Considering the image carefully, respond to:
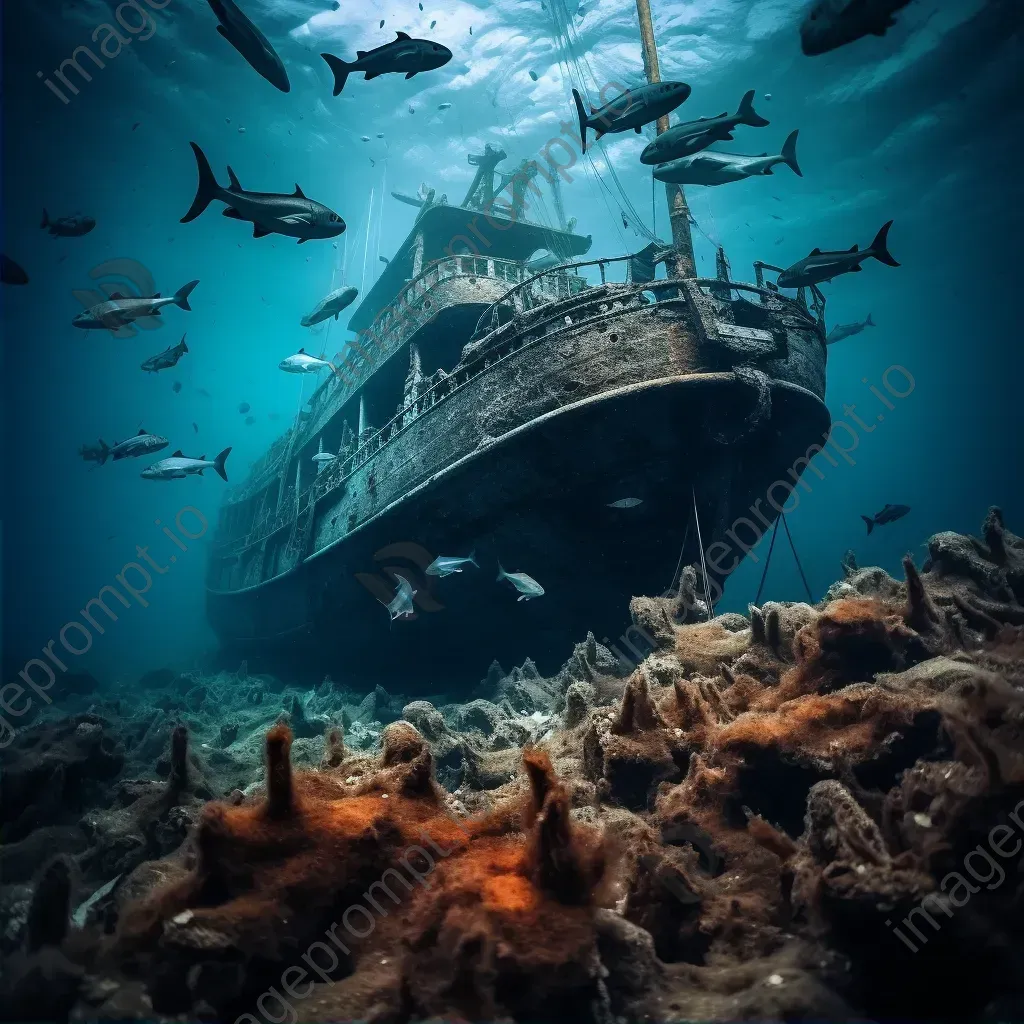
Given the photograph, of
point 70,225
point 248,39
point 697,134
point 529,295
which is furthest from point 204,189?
point 529,295

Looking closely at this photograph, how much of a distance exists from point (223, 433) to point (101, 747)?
132705 mm

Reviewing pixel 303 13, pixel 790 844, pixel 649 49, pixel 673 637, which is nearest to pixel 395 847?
pixel 790 844

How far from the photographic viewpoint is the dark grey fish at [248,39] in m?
3.74

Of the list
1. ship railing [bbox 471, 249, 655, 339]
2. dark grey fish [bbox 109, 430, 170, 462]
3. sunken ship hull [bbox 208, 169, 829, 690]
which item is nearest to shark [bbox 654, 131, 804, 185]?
sunken ship hull [bbox 208, 169, 829, 690]

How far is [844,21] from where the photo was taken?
4.02 m

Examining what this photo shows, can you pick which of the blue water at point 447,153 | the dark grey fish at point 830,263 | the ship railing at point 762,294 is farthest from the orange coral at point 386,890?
the blue water at point 447,153

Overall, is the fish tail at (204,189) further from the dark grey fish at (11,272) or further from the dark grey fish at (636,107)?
the dark grey fish at (636,107)

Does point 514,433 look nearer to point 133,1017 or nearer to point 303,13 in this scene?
point 133,1017

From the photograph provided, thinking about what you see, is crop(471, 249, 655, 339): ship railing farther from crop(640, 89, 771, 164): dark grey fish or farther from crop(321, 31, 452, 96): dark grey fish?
crop(321, 31, 452, 96): dark grey fish

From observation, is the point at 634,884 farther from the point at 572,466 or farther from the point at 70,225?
the point at 70,225

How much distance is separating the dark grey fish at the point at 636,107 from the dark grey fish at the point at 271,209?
282cm

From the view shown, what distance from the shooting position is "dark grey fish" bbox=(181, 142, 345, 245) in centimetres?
443

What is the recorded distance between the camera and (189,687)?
15.6 m

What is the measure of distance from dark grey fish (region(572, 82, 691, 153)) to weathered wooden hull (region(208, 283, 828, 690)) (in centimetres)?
282
